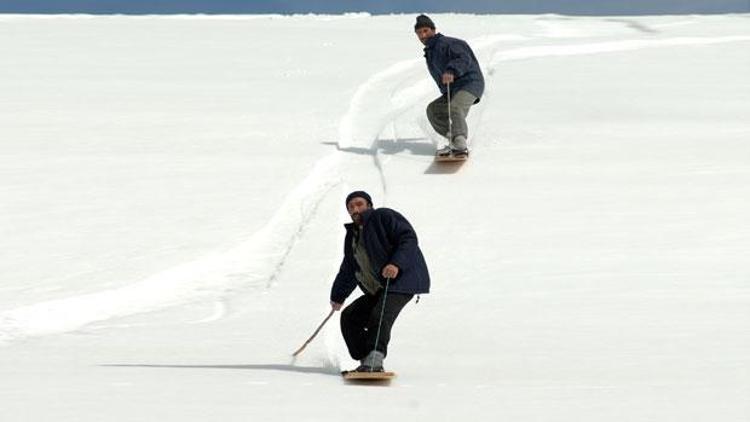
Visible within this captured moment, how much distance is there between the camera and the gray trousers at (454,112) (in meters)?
12.3

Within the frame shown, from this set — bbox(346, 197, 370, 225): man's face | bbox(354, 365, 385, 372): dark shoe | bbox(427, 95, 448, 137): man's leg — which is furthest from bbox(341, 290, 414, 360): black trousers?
bbox(427, 95, 448, 137): man's leg

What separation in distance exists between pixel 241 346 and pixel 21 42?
16.6 m

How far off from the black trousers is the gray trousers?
5.41 m

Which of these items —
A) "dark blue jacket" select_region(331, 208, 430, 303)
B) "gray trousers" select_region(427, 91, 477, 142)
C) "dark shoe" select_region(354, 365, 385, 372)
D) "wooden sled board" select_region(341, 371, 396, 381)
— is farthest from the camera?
"gray trousers" select_region(427, 91, 477, 142)

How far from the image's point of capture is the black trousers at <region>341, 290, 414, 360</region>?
22.3 feet

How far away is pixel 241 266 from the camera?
940cm

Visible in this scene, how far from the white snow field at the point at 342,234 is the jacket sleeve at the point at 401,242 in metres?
0.54

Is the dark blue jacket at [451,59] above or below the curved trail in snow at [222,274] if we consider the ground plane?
above

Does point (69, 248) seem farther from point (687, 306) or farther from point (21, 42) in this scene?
point (21, 42)

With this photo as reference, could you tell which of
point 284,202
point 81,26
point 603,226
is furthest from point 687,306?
point 81,26

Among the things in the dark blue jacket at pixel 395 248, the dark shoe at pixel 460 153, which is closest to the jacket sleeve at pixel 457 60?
the dark shoe at pixel 460 153

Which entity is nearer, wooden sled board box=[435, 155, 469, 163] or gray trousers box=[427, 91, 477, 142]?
wooden sled board box=[435, 155, 469, 163]

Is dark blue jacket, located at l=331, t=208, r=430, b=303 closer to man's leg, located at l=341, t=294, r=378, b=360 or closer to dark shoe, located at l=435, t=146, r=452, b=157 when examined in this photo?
man's leg, located at l=341, t=294, r=378, b=360

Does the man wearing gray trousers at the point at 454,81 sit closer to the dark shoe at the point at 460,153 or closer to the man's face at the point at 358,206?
the dark shoe at the point at 460,153
